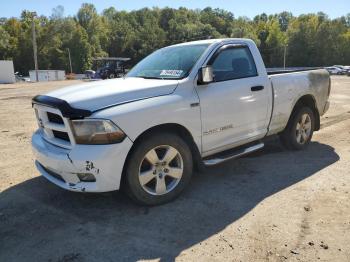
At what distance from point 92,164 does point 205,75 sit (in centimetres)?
171

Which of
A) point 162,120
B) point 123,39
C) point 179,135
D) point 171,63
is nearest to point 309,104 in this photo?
point 171,63

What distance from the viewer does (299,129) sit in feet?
21.6

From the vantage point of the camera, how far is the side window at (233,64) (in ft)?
16.7

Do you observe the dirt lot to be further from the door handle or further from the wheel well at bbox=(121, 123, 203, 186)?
the door handle

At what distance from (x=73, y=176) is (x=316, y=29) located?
99193mm

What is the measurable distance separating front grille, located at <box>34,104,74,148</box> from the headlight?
0.12 meters

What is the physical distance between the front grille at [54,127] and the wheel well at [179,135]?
2.27ft

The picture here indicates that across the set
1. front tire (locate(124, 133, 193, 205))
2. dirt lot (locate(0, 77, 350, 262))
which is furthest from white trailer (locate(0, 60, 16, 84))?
front tire (locate(124, 133, 193, 205))

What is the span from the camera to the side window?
16.7ft

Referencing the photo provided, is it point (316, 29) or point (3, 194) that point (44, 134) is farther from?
point (316, 29)

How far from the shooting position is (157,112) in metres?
4.25

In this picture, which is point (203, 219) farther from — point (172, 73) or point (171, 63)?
point (171, 63)


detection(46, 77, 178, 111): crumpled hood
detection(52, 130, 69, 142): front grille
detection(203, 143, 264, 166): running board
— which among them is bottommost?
detection(203, 143, 264, 166): running board

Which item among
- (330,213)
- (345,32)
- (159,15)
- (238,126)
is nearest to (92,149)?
(238,126)
